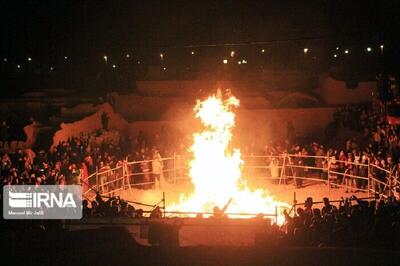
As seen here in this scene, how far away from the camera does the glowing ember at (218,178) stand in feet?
55.5

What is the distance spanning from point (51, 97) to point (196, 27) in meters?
16.4

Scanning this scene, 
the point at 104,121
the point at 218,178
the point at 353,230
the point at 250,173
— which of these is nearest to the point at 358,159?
the point at 250,173

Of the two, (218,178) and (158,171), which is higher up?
(158,171)

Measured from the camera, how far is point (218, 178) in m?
18.6

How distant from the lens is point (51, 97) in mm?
33000

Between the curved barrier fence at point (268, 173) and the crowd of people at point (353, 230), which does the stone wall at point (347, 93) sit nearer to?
the curved barrier fence at point (268, 173)

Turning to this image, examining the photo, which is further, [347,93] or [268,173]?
[347,93]

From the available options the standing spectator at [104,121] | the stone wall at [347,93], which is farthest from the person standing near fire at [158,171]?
the stone wall at [347,93]

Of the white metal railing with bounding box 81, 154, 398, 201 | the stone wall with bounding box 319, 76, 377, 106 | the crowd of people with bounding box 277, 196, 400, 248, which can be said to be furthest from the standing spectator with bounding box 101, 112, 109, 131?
the crowd of people with bounding box 277, 196, 400, 248

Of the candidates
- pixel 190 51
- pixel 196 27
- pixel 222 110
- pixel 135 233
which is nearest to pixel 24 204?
pixel 135 233

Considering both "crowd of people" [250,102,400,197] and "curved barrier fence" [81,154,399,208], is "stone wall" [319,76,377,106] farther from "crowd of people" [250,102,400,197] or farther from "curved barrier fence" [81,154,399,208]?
"curved barrier fence" [81,154,399,208]

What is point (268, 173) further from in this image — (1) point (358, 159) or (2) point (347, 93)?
(2) point (347, 93)

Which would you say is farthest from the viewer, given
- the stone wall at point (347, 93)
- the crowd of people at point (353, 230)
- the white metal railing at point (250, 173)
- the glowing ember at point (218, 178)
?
the stone wall at point (347, 93)

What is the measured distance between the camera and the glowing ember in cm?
1693
